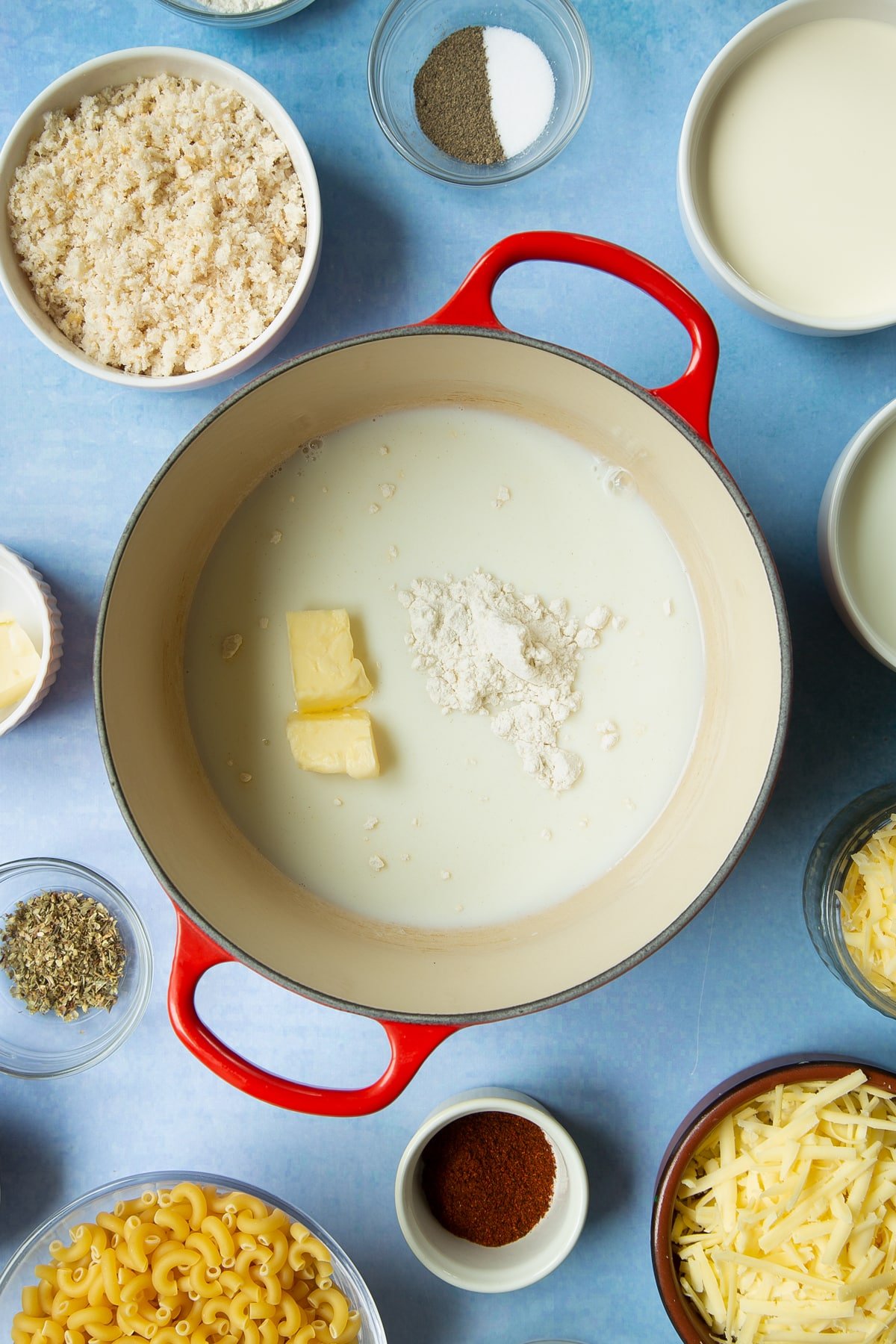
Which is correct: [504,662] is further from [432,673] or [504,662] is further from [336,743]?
[336,743]

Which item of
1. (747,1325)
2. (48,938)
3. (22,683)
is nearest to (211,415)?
(22,683)

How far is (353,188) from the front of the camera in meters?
1.14

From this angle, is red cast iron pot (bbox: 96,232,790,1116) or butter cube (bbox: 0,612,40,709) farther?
butter cube (bbox: 0,612,40,709)

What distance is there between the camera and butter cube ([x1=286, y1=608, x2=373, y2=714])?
1051 millimetres

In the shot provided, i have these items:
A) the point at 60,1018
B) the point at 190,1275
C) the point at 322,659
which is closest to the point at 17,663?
the point at 322,659

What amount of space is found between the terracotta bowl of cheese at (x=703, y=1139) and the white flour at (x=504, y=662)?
1.27 feet

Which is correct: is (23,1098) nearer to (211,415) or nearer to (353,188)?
(211,415)

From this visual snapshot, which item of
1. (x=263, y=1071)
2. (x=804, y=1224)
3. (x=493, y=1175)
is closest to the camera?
(x=263, y=1071)

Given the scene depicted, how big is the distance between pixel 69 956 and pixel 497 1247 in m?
0.64

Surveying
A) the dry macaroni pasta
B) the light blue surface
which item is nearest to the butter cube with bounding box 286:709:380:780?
the light blue surface

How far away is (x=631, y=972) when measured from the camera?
115 centimetres

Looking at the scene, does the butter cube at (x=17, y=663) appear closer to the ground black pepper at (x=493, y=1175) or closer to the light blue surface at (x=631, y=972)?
the light blue surface at (x=631, y=972)

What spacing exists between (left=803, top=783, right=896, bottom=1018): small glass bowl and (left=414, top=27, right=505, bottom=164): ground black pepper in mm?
882

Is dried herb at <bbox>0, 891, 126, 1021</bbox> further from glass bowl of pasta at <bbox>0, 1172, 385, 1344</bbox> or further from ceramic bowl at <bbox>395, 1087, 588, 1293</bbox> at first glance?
ceramic bowl at <bbox>395, 1087, 588, 1293</bbox>
